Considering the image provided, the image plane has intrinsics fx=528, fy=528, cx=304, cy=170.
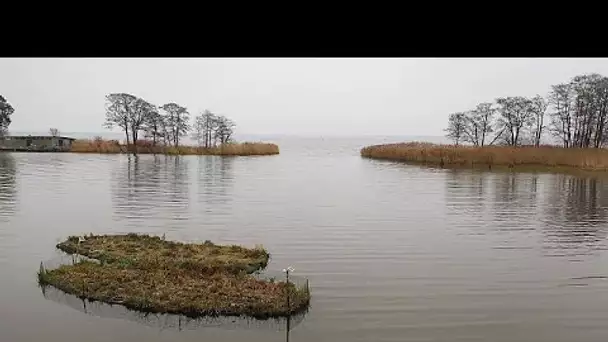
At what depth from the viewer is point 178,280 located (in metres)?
9.47

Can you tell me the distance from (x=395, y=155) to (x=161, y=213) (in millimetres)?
33595

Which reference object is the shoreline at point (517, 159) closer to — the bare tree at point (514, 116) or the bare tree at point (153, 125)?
the bare tree at point (514, 116)

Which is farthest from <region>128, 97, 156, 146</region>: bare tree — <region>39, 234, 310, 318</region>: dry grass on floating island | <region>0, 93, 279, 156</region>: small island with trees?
<region>39, 234, 310, 318</region>: dry grass on floating island

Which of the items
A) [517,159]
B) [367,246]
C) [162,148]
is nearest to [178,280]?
[367,246]

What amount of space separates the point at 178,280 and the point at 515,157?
35.4 metres

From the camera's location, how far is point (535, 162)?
3928 centimetres

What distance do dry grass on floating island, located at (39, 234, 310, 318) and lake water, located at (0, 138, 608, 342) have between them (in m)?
0.39

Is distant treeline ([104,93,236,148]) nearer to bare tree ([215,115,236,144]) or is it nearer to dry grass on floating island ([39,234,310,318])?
bare tree ([215,115,236,144])

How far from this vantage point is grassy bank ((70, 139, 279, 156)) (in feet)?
177

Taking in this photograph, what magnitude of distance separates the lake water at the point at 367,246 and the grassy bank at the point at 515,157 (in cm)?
958

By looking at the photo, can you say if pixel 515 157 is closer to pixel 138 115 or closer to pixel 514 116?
pixel 514 116

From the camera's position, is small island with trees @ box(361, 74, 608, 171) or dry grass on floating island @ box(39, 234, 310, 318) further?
small island with trees @ box(361, 74, 608, 171)
